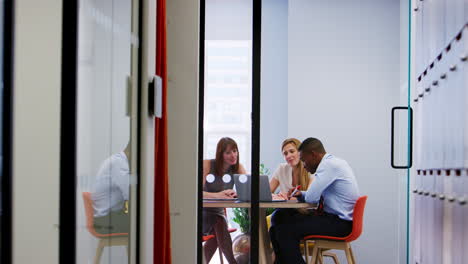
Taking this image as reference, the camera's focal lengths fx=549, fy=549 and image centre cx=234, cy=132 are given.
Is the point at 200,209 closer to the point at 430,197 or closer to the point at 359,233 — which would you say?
the point at 359,233

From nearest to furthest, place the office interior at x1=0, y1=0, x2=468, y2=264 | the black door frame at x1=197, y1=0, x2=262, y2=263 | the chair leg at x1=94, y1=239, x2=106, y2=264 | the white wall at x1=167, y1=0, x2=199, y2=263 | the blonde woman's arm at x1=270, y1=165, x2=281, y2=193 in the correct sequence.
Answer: the office interior at x1=0, y1=0, x2=468, y2=264 → the chair leg at x1=94, y1=239, x2=106, y2=264 → the white wall at x1=167, y1=0, x2=199, y2=263 → the black door frame at x1=197, y1=0, x2=262, y2=263 → the blonde woman's arm at x1=270, y1=165, x2=281, y2=193

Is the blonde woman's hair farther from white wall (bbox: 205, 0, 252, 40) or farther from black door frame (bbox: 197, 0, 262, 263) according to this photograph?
white wall (bbox: 205, 0, 252, 40)

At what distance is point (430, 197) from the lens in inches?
84.8

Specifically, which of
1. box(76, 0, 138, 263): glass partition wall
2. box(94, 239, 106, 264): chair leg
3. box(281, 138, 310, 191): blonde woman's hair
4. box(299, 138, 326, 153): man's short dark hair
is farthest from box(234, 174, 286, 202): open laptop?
box(94, 239, 106, 264): chair leg

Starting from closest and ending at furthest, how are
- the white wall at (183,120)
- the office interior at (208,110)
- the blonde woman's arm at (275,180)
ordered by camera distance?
1. the office interior at (208,110)
2. the white wall at (183,120)
3. the blonde woman's arm at (275,180)

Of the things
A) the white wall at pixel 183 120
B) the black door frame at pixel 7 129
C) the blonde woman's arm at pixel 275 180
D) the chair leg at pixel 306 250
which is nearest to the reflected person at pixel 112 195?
the black door frame at pixel 7 129

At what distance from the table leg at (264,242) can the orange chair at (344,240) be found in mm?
259

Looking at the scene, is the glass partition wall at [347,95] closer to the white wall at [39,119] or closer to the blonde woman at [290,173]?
the blonde woman at [290,173]

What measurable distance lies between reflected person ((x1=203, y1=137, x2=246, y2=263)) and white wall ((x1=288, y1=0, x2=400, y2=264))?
48 centimetres

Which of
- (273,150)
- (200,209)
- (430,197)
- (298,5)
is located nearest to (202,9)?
Answer: (298,5)

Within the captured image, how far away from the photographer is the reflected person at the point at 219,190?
369cm

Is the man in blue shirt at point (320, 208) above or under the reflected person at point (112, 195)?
under

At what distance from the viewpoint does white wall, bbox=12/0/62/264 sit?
1450 mm

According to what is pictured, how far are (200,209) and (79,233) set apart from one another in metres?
2.18
